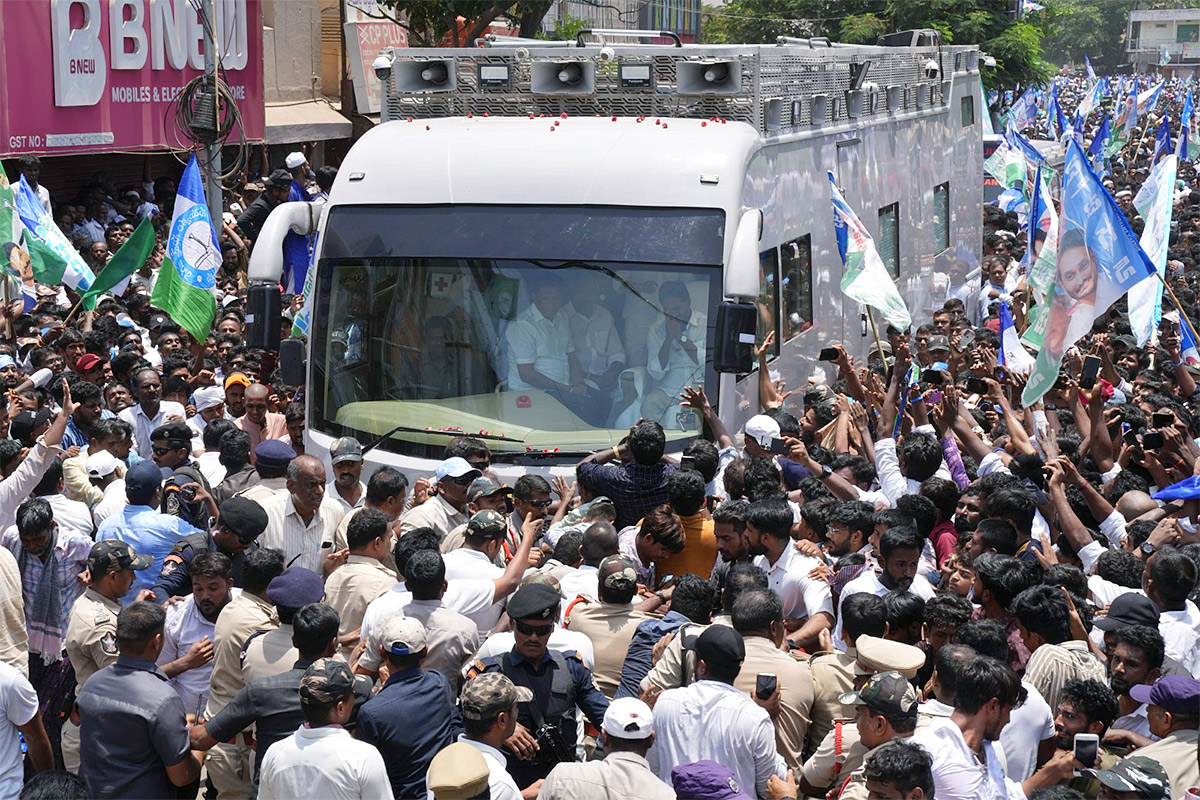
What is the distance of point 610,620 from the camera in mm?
5852

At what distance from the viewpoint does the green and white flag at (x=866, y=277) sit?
31.6 ft

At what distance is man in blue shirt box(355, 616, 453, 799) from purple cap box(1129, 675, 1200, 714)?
7.90ft

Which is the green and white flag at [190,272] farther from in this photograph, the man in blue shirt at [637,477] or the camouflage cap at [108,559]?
the camouflage cap at [108,559]

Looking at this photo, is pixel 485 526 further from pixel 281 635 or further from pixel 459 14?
pixel 459 14

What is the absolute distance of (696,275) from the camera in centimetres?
820

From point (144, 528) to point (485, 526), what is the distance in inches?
63.9

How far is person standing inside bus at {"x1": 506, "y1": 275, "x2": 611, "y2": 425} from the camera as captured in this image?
8.23 meters

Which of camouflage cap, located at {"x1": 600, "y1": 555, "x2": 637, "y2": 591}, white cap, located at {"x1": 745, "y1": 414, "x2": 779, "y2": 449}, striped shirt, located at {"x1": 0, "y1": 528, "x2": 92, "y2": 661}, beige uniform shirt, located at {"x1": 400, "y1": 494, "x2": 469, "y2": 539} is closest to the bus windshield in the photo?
white cap, located at {"x1": 745, "y1": 414, "x2": 779, "y2": 449}

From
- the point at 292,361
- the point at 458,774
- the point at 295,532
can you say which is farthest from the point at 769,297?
the point at 458,774

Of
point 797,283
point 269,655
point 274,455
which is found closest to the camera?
point 269,655

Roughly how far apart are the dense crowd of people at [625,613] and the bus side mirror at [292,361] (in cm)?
46

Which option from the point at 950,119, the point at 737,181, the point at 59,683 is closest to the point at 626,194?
the point at 737,181

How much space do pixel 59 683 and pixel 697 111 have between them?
5265mm

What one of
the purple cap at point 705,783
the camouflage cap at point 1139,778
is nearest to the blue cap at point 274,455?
the purple cap at point 705,783
